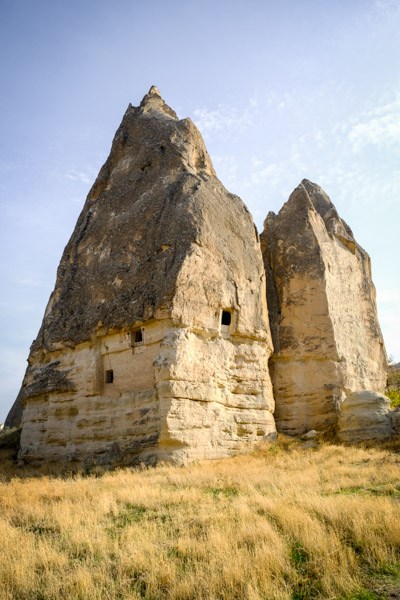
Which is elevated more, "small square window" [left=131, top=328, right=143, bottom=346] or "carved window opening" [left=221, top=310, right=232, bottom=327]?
"carved window opening" [left=221, top=310, right=232, bottom=327]

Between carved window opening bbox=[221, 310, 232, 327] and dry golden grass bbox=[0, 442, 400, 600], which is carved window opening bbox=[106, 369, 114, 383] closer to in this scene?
carved window opening bbox=[221, 310, 232, 327]

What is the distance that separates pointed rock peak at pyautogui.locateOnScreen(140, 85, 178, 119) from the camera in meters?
23.1

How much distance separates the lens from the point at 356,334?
22125 millimetres

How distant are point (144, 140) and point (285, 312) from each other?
9771 mm

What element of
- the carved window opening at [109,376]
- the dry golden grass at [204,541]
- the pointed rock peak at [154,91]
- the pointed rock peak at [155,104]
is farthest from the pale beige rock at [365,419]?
the pointed rock peak at [154,91]

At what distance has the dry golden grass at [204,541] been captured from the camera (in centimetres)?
529

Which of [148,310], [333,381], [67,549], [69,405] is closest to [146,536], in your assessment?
[67,549]

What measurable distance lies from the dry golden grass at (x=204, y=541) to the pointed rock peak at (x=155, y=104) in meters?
18.3

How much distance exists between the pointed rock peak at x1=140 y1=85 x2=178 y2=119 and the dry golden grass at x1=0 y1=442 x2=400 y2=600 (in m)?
18.3

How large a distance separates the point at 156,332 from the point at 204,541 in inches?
349

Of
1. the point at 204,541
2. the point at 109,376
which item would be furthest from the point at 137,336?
the point at 204,541

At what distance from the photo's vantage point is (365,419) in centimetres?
1647

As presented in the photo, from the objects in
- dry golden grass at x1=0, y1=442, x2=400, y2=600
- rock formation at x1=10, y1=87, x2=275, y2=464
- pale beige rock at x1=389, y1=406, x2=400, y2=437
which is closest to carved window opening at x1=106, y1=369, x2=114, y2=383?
rock formation at x1=10, y1=87, x2=275, y2=464

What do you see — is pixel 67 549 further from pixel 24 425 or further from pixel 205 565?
pixel 24 425
